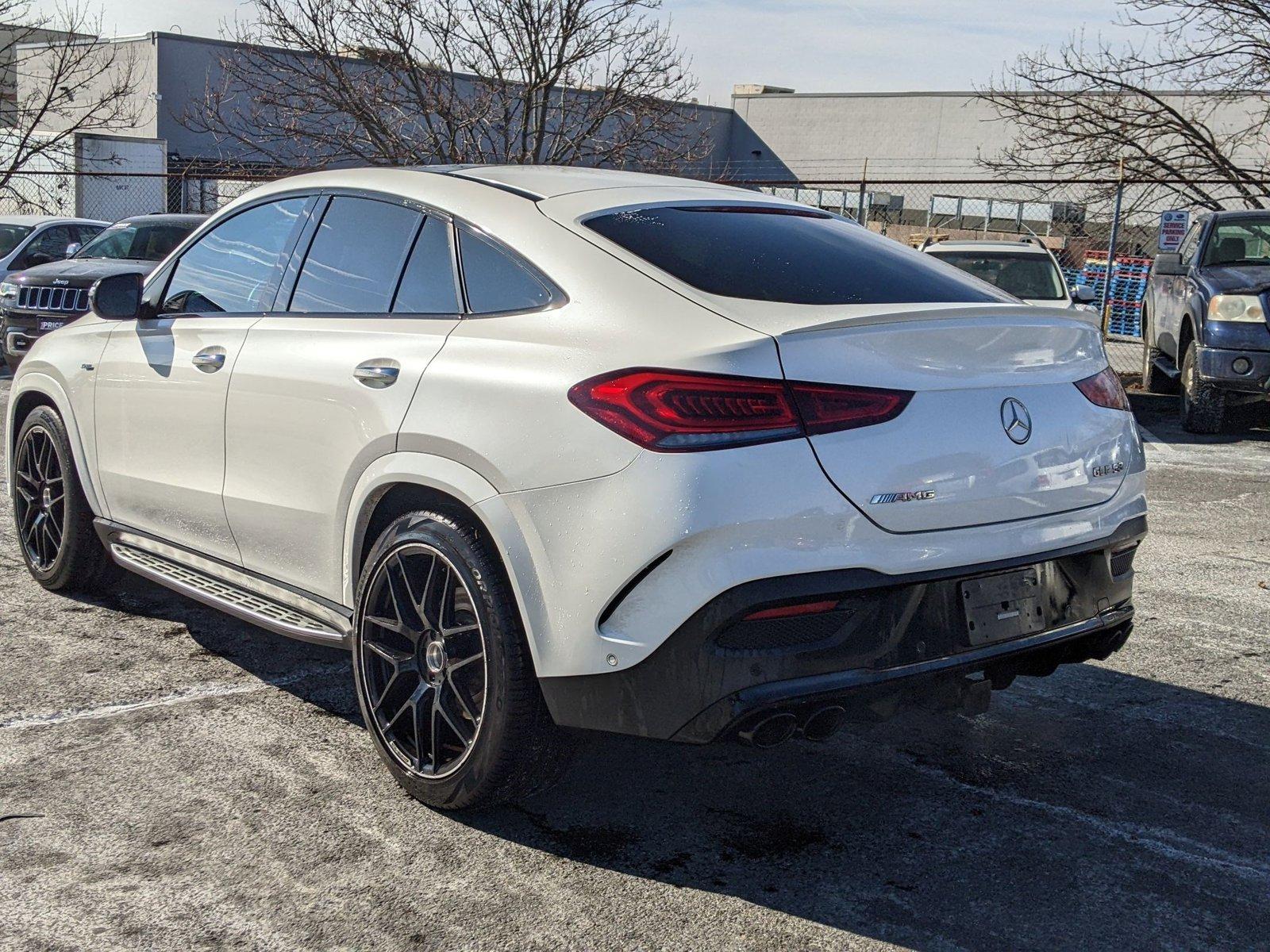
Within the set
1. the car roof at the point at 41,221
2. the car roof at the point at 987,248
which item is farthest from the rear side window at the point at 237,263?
the car roof at the point at 41,221

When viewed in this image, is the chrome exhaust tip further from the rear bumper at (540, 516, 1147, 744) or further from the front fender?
the front fender

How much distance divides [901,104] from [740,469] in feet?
164

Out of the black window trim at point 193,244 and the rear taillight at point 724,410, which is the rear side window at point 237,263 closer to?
the black window trim at point 193,244

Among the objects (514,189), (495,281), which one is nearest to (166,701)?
(495,281)

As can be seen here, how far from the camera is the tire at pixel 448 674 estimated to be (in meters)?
3.26

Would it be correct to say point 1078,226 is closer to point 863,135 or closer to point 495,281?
point 495,281

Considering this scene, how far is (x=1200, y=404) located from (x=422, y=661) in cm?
952

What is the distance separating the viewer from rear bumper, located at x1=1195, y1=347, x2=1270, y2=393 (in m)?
10.7

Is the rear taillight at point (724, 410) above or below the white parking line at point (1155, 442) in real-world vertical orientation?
above

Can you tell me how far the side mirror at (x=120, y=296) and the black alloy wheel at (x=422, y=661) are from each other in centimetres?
196

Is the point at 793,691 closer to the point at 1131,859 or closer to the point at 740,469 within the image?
the point at 740,469

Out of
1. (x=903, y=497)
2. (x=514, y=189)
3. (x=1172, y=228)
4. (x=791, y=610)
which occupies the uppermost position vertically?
(x=1172, y=228)

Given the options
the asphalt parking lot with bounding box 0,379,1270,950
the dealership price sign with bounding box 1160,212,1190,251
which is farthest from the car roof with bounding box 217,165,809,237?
the dealership price sign with bounding box 1160,212,1190,251

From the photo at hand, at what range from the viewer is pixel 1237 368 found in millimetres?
10766
